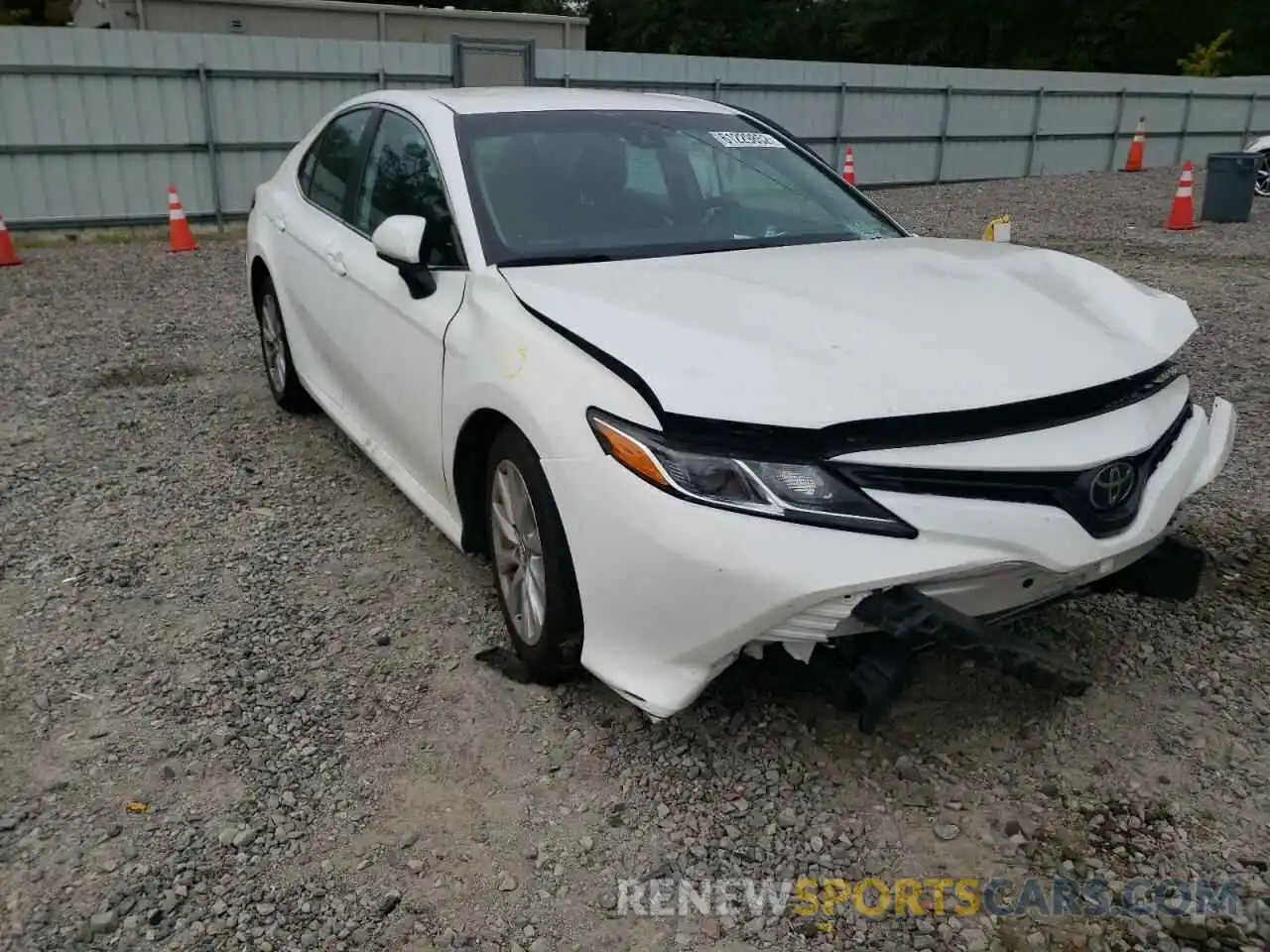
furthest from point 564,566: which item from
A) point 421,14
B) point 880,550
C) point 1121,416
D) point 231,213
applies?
point 421,14

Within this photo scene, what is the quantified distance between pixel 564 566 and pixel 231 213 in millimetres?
11879

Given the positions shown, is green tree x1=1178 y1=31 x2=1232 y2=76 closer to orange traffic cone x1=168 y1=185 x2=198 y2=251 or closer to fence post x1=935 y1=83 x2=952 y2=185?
fence post x1=935 y1=83 x2=952 y2=185

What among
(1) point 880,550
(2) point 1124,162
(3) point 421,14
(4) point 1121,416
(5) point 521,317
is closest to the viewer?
(1) point 880,550

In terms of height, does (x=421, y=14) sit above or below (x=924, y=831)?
above

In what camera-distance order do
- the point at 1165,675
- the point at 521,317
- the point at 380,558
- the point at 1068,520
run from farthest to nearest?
1. the point at 380,558
2. the point at 1165,675
3. the point at 521,317
4. the point at 1068,520

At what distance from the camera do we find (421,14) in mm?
16312

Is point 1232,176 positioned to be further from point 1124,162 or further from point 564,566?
point 564,566

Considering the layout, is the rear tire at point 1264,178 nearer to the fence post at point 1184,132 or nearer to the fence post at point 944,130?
the fence post at point 944,130

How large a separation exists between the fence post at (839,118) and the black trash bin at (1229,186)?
5932 mm

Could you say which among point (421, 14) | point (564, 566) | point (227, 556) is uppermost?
point (421, 14)

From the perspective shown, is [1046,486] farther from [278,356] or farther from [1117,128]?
[1117,128]

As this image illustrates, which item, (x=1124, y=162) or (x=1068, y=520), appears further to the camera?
(x=1124, y=162)

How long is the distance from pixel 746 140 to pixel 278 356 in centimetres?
268

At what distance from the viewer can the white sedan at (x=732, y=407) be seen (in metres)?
2.32
